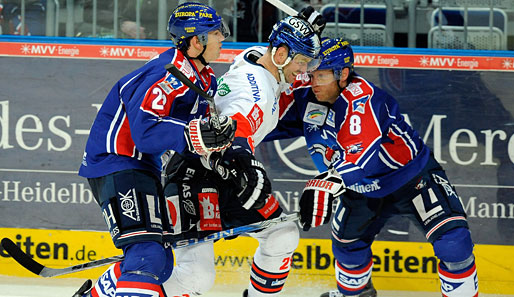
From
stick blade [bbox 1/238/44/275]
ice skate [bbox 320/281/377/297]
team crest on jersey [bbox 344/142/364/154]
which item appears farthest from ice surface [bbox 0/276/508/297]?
team crest on jersey [bbox 344/142/364/154]

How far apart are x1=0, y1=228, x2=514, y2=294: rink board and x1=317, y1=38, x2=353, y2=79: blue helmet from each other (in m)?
1.29

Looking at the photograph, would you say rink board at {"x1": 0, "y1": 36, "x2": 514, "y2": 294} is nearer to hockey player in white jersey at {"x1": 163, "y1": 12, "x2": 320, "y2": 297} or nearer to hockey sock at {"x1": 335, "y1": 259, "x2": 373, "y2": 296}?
hockey sock at {"x1": 335, "y1": 259, "x2": 373, "y2": 296}

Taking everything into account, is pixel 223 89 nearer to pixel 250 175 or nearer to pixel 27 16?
pixel 250 175

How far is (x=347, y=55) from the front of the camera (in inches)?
153

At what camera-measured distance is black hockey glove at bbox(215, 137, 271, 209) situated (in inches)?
136

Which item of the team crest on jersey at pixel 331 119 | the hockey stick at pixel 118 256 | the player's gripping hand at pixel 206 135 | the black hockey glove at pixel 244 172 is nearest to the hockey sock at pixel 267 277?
the hockey stick at pixel 118 256

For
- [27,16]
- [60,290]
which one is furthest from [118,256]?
[27,16]

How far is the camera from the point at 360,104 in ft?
12.5

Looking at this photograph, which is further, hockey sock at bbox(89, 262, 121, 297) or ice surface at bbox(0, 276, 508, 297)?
ice surface at bbox(0, 276, 508, 297)

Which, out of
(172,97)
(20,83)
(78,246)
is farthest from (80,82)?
(172,97)

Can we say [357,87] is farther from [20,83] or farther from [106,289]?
[20,83]

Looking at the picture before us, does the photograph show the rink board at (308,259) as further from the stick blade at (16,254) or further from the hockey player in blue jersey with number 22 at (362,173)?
the stick blade at (16,254)

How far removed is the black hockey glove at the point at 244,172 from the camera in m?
3.45

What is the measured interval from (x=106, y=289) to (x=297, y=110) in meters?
1.27
